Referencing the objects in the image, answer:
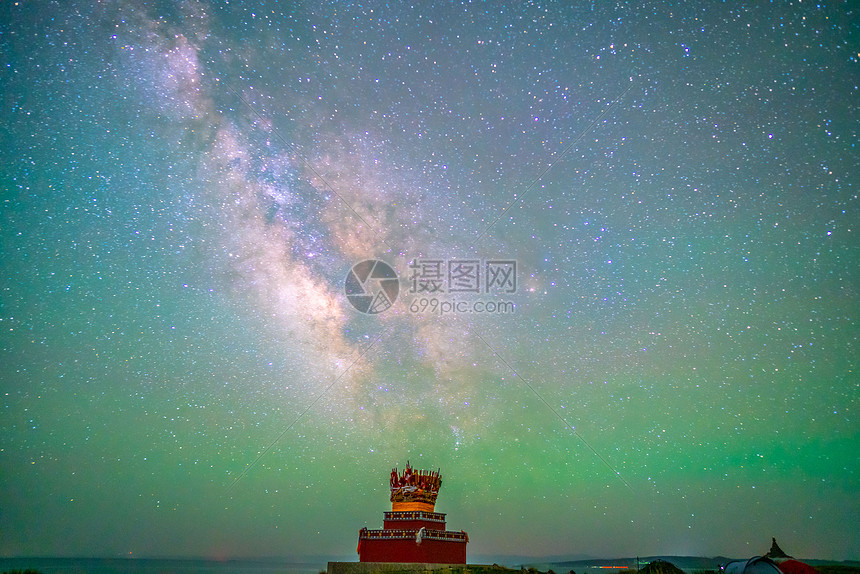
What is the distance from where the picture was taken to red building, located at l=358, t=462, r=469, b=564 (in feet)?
76.1

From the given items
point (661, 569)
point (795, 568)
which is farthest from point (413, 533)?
point (795, 568)

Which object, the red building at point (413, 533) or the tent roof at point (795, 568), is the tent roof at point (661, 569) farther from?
the red building at point (413, 533)

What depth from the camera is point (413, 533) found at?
926 inches

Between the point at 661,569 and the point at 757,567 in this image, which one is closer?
the point at 757,567

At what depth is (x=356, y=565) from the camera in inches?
895

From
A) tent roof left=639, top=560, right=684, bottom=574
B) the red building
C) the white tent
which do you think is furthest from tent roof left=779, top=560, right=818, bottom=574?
the red building

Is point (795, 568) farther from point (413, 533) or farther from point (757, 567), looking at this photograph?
point (413, 533)

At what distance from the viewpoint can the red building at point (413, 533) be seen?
2319 cm

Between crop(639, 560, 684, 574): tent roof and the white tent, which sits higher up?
the white tent

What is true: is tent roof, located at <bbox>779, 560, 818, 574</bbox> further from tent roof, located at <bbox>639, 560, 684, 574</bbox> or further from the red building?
the red building

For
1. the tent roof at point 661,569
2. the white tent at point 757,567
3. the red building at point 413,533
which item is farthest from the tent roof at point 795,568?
the red building at point 413,533

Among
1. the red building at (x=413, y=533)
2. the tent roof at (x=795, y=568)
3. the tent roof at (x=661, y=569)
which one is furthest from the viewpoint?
the red building at (x=413, y=533)

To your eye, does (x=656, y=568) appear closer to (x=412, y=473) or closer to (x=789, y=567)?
(x=789, y=567)

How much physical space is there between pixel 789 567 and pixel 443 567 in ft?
40.6
